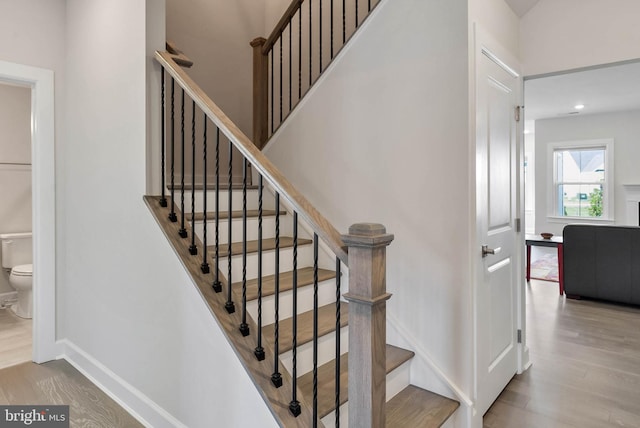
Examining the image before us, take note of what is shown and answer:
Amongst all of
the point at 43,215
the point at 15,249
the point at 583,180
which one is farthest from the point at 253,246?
the point at 583,180

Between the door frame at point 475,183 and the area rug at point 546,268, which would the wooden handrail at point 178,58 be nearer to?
the door frame at point 475,183

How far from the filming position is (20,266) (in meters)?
3.84

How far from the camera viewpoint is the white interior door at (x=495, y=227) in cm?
207

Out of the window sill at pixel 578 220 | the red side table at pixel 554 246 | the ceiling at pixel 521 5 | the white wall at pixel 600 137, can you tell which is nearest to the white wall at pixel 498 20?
the ceiling at pixel 521 5

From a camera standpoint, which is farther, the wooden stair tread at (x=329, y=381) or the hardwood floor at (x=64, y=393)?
the hardwood floor at (x=64, y=393)

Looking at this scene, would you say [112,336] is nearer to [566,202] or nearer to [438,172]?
[438,172]

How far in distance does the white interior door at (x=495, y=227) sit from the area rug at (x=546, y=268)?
3.46 m

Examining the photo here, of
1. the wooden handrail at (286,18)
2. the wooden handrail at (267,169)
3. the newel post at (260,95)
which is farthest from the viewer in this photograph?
the newel post at (260,95)

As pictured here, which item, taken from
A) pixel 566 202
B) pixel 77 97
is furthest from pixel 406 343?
pixel 566 202

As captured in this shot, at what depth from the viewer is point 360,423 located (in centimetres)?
126

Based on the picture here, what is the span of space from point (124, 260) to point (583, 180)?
8168mm

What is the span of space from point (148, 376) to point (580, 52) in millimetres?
3258

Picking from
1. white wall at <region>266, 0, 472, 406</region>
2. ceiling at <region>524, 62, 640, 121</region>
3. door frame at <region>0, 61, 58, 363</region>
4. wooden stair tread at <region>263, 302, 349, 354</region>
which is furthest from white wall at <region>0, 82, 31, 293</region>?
ceiling at <region>524, 62, 640, 121</region>
